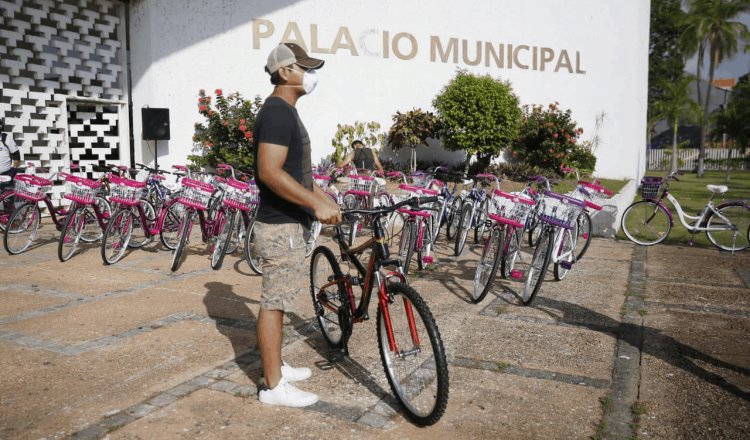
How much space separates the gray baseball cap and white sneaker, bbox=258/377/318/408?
1699 millimetres

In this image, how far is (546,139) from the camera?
16266 mm

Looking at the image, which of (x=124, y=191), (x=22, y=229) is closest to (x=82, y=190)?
(x=124, y=191)

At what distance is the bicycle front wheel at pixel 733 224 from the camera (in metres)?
9.00

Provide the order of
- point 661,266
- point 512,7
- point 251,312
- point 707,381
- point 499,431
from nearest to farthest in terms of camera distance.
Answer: point 499,431 → point 707,381 → point 251,312 → point 661,266 → point 512,7

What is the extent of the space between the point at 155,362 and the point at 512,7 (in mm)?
14357

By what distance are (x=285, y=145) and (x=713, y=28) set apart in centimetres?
3961

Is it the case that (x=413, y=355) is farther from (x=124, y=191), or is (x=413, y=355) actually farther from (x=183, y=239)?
(x=124, y=191)

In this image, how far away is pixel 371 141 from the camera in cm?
1401

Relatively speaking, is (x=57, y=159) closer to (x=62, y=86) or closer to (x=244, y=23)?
(x=62, y=86)

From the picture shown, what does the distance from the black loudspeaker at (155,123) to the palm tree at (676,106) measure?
31030 mm

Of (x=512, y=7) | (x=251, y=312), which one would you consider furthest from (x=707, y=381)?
(x=512, y=7)

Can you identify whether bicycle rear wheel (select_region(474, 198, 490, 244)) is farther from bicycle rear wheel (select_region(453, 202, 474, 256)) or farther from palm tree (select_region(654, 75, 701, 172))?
palm tree (select_region(654, 75, 701, 172))

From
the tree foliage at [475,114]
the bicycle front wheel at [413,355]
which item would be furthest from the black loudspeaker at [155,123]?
the bicycle front wheel at [413,355]

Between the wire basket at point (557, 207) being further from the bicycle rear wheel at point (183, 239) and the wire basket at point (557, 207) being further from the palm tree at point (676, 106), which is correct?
the palm tree at point (676, 106)
